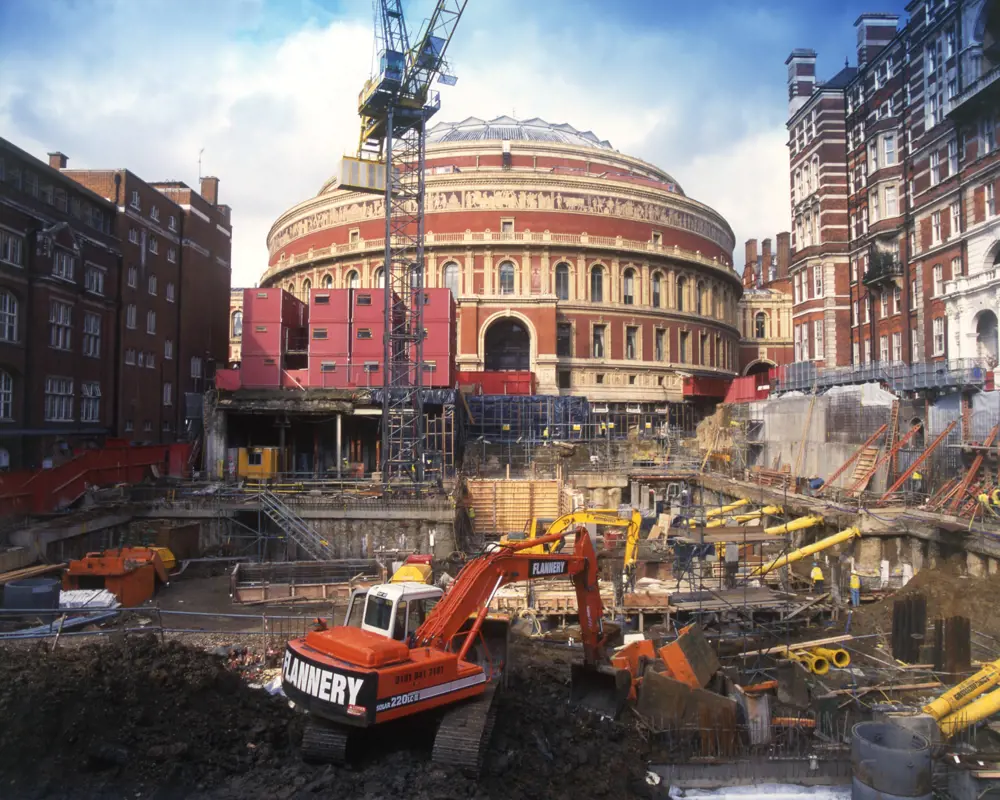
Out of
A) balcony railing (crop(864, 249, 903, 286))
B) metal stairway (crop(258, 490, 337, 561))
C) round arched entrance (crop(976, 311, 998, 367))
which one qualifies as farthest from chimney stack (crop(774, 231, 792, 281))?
metal stairway (crop(258, 490, 337, 561))

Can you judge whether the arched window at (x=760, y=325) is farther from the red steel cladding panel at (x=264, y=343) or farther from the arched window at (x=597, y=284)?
the red steel cladding panel at (x=264, y=343)

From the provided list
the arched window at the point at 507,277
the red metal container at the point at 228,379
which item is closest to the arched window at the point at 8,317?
the red metal container at the point at 228,379

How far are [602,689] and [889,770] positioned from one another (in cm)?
474

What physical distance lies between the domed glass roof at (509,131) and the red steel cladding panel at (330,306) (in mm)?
34661

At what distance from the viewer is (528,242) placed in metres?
56.5

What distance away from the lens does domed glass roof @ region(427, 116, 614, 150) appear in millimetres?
72019

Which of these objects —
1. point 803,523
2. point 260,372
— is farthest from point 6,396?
point 803,523

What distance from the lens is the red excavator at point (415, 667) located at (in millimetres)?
10062

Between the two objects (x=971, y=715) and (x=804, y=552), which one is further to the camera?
(x=804, y=552)

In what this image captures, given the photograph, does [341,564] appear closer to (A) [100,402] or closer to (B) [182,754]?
(B) [182,754]

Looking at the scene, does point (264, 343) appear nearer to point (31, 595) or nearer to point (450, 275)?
point (450, 275)

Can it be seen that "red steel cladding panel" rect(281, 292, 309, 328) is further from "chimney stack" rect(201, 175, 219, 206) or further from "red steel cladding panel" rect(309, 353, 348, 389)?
"chimney stack" rect(201, 175, 219, 206)

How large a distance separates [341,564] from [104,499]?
1078cm

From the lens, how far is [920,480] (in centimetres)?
2781
